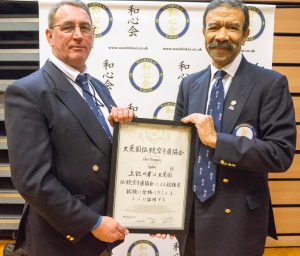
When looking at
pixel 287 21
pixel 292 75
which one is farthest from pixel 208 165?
pixel 287 21

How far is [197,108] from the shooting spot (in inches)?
72.2

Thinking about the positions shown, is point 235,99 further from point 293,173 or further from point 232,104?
point 293,173

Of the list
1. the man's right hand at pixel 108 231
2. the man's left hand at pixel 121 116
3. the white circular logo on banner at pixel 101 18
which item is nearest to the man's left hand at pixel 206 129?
the man's left hand at pixel 121 116

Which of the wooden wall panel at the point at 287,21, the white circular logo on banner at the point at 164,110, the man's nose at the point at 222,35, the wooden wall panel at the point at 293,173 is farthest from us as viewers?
the wooden wall panel at the point at 293,173

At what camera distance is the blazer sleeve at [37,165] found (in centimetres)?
141

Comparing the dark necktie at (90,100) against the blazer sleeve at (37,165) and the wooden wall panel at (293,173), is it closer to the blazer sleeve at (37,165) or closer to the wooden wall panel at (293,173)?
the blazer sleeve at (37,165)

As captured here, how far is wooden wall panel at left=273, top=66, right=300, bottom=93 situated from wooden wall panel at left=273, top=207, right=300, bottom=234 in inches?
50.3

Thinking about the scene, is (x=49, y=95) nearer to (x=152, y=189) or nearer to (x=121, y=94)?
(x=152, y=189)

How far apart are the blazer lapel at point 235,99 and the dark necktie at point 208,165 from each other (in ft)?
0.10

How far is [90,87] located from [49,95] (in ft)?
0.99

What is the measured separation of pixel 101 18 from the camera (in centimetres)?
298

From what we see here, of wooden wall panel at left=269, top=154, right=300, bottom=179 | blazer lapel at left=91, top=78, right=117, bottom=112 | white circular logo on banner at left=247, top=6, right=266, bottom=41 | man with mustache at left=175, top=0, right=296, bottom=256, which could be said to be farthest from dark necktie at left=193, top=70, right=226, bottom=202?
wooden wall panel at left=269, top=154, right=300, bottom=179

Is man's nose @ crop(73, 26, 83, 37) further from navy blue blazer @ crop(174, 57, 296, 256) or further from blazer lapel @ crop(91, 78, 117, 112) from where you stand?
navy blue blazer @ crop(174, 57, 296, 256)

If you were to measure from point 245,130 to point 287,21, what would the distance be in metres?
2.36
